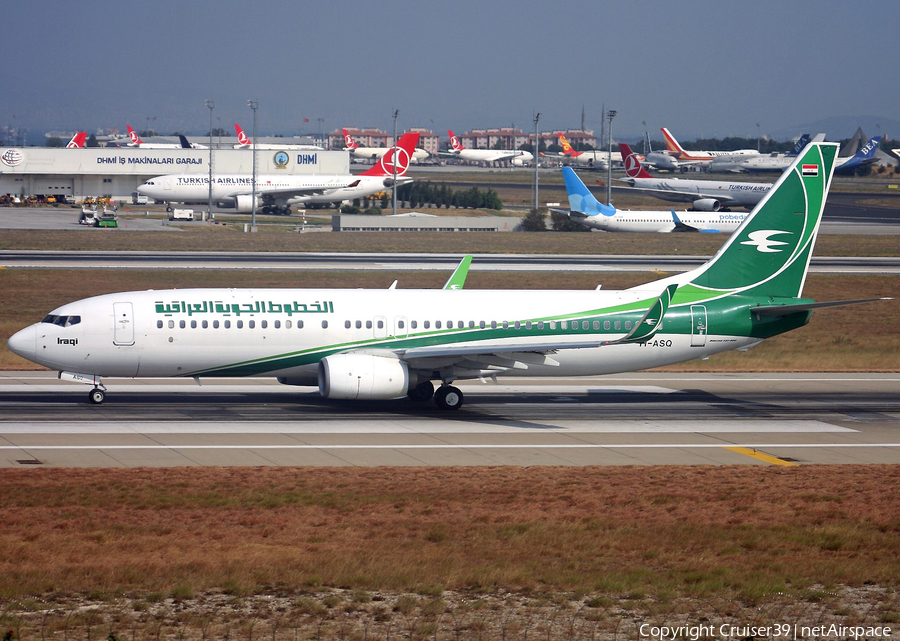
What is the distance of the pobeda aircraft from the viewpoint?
31047 millimetres

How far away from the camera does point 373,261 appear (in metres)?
72.8

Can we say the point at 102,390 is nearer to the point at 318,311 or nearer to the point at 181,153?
the point at 318,311

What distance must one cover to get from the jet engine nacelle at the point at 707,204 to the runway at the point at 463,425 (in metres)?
94.7

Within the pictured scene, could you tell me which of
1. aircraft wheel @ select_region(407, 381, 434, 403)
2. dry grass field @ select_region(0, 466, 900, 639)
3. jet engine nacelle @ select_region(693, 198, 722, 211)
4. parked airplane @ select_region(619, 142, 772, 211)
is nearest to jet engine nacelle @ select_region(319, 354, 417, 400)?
aircraft wheel @ select_region(407, 381, 434, 403)

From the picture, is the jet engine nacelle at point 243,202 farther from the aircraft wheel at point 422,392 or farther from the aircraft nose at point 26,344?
the aircraft nose at point 26,344

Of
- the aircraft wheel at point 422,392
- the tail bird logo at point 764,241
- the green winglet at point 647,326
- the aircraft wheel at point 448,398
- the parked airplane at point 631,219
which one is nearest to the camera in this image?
the green winglet at point 647,326

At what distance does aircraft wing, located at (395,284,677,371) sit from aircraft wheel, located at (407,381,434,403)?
1.90 meters

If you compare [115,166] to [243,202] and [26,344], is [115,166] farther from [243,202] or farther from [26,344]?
[26,344]

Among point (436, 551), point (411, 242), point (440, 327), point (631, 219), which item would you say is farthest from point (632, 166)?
point (436, 551)

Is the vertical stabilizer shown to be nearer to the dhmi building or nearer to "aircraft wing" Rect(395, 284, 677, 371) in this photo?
"aircraft wing" Rect(395, 284, 677, 371)

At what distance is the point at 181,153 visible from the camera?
156 metres

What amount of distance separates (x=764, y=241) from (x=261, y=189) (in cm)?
10320

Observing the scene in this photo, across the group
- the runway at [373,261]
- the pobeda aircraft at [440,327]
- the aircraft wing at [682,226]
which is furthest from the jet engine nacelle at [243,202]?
the pobeda aircraft at [440,327]

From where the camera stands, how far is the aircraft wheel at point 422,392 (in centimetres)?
3400
